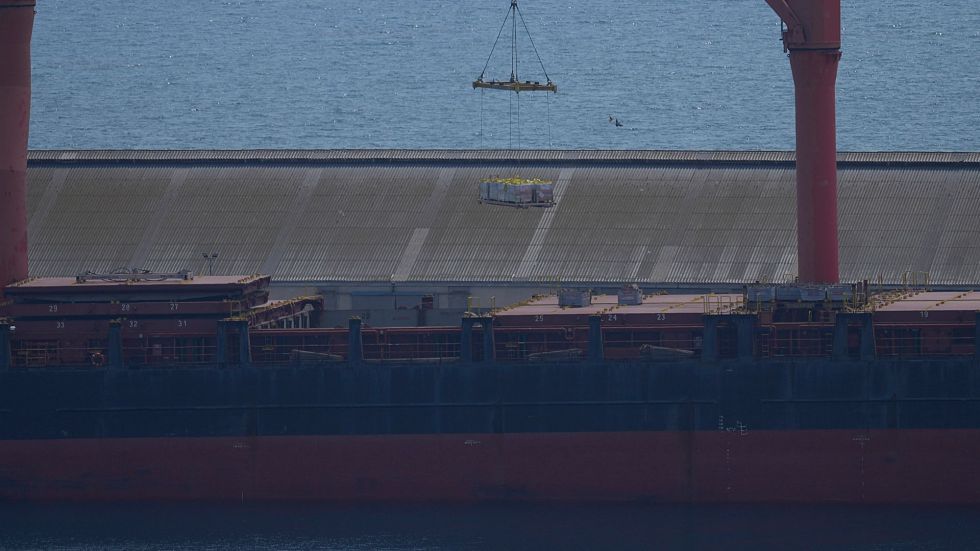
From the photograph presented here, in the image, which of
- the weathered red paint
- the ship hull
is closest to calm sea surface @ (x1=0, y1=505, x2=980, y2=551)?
the weathered red paint

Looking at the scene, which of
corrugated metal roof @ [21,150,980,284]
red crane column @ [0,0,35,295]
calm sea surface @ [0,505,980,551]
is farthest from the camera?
corrugated metal roof @ [21,150,980,284]

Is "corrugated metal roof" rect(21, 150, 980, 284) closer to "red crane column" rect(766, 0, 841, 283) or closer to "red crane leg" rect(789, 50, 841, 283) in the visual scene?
"red crane leg" rect(789, 50, 841, 283)

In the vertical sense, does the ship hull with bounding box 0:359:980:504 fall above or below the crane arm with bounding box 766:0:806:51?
below

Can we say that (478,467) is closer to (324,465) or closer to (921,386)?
Result: (324,465)

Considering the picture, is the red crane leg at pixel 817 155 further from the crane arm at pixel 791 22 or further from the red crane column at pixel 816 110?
the crane arm at pixel 791 22

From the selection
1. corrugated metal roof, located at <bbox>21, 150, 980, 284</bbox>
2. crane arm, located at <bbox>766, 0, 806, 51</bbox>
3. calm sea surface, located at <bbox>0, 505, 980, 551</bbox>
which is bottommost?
calm sea surface, located at <bbox>0, 505, 980, 551</bbox>

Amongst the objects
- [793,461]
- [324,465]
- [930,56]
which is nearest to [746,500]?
[793,461]
